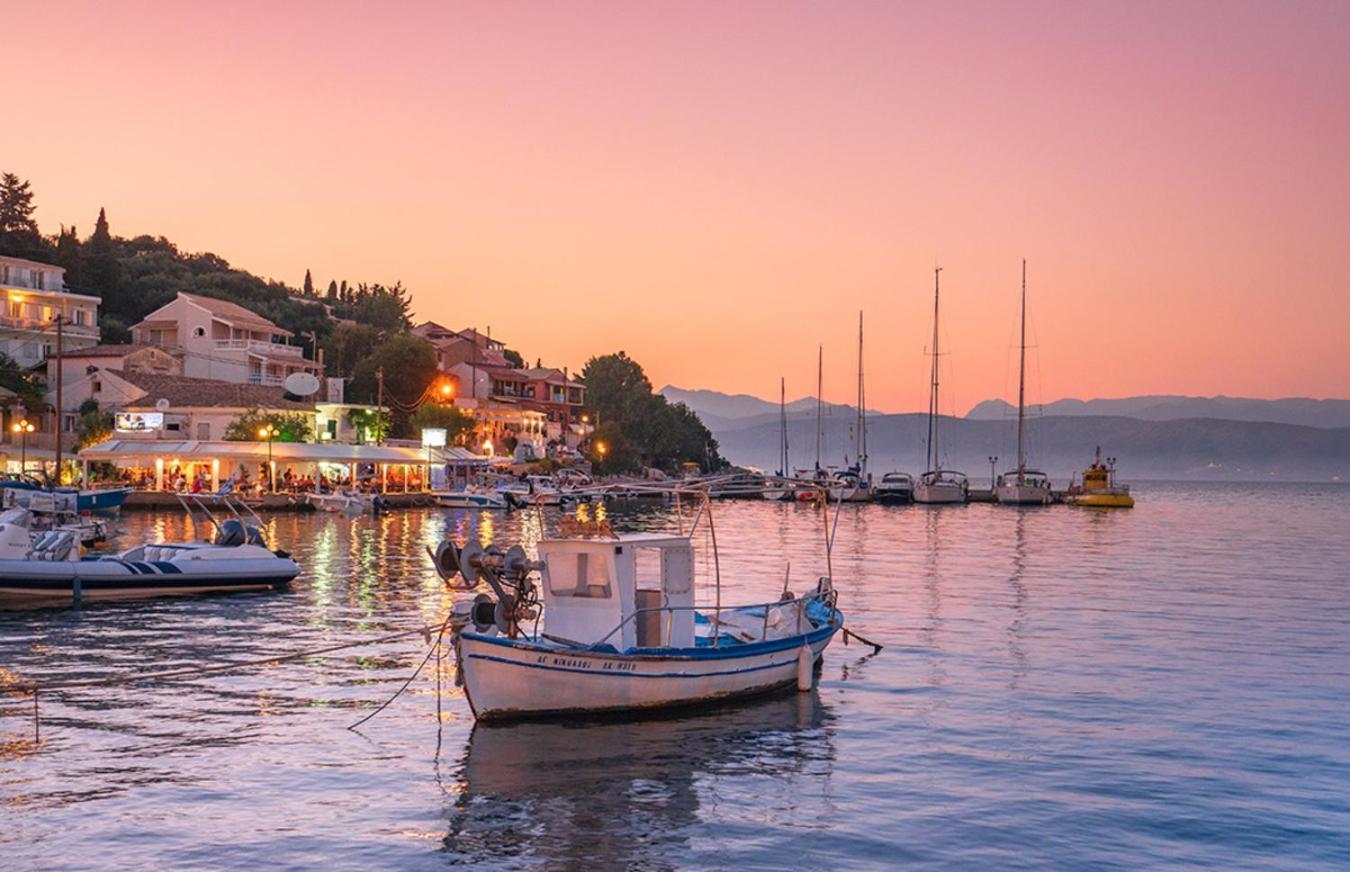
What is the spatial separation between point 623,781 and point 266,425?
279 ft

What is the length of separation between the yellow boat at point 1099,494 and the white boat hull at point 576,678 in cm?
11966

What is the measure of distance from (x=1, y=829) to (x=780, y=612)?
1745 cm

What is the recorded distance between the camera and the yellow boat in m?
140

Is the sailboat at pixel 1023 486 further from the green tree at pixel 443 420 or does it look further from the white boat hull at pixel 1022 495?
the green tree at pixel 443 420

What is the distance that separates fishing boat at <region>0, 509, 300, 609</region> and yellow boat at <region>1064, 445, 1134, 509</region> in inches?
4290

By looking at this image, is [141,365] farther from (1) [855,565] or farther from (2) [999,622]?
(2) [999,622]

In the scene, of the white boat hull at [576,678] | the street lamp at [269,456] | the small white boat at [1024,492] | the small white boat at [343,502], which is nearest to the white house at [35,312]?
the street lamp at [269,456]

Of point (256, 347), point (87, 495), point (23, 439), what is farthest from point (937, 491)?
point (23, 439)

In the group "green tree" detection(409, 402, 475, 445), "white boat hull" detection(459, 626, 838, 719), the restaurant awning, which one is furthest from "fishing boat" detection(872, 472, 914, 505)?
"white boat hull" detection(459, 626, 838, 719)

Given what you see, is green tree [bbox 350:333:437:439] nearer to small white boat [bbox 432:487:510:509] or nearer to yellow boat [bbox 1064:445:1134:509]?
small white boat [bbox 432:487:510:509]

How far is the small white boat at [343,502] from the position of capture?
93.6 m

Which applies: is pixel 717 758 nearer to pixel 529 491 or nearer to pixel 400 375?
pixel 529 491

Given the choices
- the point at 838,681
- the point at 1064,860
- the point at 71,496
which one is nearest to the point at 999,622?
the point at 838,681

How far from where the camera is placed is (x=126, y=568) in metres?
43.1
